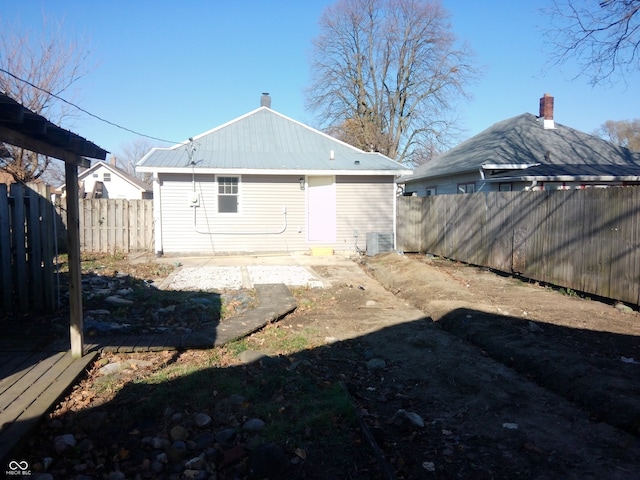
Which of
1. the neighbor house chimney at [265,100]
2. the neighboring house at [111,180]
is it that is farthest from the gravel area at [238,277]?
the neighboring house at [111,180]

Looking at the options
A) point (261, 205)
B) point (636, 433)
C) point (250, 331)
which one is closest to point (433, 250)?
point (261, 205)

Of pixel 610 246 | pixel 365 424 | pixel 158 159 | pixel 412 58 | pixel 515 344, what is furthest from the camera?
pixel 412 58

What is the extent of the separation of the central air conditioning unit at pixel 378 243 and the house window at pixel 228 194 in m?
4.51

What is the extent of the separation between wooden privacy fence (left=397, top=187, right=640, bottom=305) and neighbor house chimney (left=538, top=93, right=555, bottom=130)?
948 centimetres

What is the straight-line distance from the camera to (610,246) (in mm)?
A: 7785

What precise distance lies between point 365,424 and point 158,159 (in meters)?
13.0

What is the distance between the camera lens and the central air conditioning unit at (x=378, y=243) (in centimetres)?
1516

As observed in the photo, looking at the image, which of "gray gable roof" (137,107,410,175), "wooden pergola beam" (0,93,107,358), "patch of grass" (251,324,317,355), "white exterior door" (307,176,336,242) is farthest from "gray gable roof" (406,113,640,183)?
"wooden pergola beam" (0,93,107,358)

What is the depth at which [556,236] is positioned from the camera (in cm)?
918

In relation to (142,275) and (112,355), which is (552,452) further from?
(142,275)

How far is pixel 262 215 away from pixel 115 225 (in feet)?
16.8

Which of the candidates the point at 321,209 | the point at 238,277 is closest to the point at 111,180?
the point at 321,209

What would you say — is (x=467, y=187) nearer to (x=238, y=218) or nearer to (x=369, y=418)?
→ (x=238, y=218)

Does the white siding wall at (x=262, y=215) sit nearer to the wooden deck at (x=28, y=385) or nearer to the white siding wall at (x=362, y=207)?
the white siding wall at (x=362, y=207)
